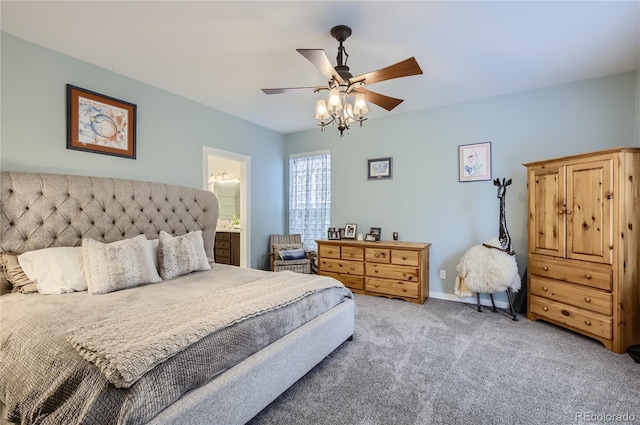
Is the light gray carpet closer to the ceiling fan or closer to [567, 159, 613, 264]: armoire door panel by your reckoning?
[567, 159, 613, 264]: armoire door panel

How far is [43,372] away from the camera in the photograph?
1.26m

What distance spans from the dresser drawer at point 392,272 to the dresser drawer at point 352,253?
0.17 m

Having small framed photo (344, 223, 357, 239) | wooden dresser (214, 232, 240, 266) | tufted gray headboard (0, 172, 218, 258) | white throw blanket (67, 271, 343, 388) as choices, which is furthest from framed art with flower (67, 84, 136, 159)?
small framed photo (344, 223, 357, 239)

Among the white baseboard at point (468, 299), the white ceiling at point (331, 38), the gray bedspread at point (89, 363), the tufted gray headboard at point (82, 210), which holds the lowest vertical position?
the white baseboard at point (468, 299)

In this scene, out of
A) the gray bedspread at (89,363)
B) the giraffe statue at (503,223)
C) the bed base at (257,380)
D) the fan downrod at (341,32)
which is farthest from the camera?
the giraffe statue at (503,223)

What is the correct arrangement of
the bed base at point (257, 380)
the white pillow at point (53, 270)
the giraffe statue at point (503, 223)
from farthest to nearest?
the giraffe statue at point (503, 223) → the white pillow at point (53, 270) → the bed base at point (257, 380)

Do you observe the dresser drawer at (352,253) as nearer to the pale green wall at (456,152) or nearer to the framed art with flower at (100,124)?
the pale green wall at (456,152)

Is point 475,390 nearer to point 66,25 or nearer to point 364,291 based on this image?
point 364,291

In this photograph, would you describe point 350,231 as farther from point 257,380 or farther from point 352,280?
point 257,380

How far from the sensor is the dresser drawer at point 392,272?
12.1 ft

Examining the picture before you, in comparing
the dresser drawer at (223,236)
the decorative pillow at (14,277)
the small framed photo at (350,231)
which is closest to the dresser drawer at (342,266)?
the small framed photo at (350,231)

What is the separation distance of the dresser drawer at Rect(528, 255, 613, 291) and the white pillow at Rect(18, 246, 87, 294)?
3.99 meters

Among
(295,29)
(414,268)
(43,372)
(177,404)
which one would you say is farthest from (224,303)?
(414,268)

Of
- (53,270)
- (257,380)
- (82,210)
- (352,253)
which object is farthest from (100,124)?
(352,253)
